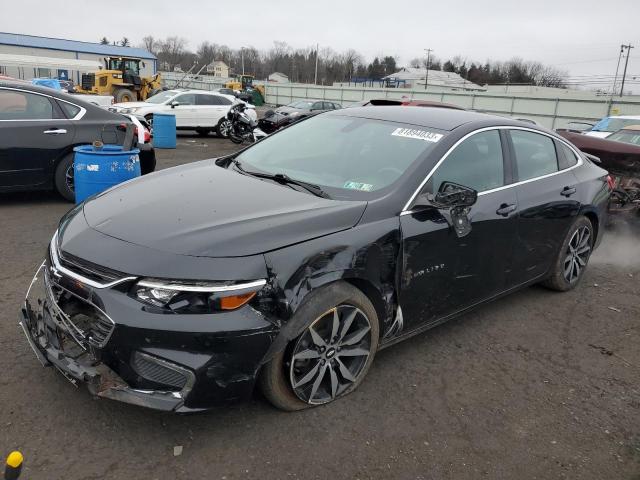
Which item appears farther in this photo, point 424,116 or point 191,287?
point 424,116

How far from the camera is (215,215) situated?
277 centimetres

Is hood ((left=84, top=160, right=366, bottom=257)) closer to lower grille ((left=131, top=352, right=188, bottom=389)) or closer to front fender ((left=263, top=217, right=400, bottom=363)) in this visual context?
front fender ((left=263, top=217, right=400, bottom=363))

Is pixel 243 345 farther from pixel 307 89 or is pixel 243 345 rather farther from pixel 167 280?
pixel 307 89

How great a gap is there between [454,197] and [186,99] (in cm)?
1566

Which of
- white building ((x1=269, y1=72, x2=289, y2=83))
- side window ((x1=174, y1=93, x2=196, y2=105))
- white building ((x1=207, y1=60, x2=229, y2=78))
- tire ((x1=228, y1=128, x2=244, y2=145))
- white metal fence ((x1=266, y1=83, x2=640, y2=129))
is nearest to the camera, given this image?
tire ((x1=228, y1=128, x2=244, y2=145))

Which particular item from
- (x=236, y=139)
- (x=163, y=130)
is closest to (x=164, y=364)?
(x=163, y=130)

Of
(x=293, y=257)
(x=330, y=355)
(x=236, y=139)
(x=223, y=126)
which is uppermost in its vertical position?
(x=293, y=257)

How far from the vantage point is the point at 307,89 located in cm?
4453

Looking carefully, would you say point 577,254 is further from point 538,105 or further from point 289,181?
point 538,105

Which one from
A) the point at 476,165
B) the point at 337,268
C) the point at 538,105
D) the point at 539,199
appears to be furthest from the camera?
the point at 538,105

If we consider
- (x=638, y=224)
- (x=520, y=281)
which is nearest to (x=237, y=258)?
(x=520, y=281)

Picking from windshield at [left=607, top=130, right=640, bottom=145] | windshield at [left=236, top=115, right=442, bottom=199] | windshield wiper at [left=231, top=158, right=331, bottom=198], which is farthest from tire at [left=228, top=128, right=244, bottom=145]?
windshield wiper at [left=231, top=158, right=331, bottom=198]

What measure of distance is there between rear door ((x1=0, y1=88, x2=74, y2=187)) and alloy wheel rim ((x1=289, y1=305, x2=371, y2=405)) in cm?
517

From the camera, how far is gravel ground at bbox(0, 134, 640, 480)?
2.46 meters
